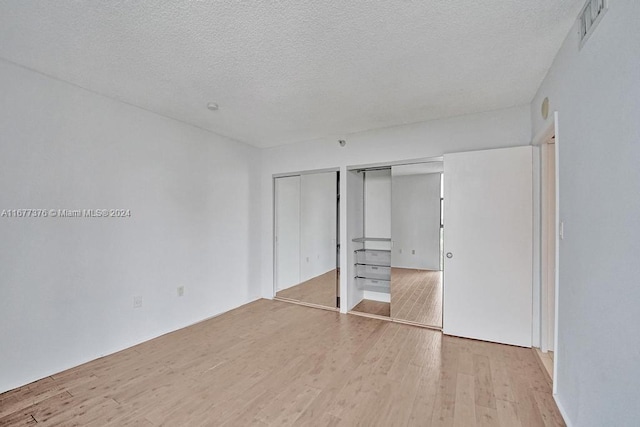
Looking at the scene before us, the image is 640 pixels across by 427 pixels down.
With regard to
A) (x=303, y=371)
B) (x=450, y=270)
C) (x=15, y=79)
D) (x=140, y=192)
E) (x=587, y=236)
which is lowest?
(x=303, y=371)

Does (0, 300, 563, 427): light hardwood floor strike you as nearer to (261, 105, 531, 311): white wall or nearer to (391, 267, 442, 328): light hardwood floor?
(391, 267, 442, 328): light hardwood floor

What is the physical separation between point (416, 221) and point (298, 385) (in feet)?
8.03

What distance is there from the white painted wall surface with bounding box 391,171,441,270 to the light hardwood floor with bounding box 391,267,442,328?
0.12 meters

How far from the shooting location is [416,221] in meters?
3.65

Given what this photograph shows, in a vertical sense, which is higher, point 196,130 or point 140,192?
point 196,130

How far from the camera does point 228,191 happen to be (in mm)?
4008

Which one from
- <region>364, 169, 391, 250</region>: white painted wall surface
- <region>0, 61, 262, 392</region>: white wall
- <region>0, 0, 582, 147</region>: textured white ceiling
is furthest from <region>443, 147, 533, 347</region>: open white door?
<region>0, 61, 262, 392</region>: white wall

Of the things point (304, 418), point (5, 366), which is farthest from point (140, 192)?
point (304, 418)

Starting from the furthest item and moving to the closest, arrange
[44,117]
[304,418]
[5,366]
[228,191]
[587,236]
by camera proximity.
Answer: [228,191] → [44,117] → [5,366] → [304,418] → [587,236]

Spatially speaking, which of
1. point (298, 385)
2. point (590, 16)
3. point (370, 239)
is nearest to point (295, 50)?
point (590, 16)

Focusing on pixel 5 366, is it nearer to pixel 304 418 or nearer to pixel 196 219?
pixel 196 219

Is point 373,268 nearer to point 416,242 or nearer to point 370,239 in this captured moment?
point 370,239

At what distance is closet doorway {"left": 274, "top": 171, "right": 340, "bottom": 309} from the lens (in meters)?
4.09

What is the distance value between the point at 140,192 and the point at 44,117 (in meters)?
0.96
